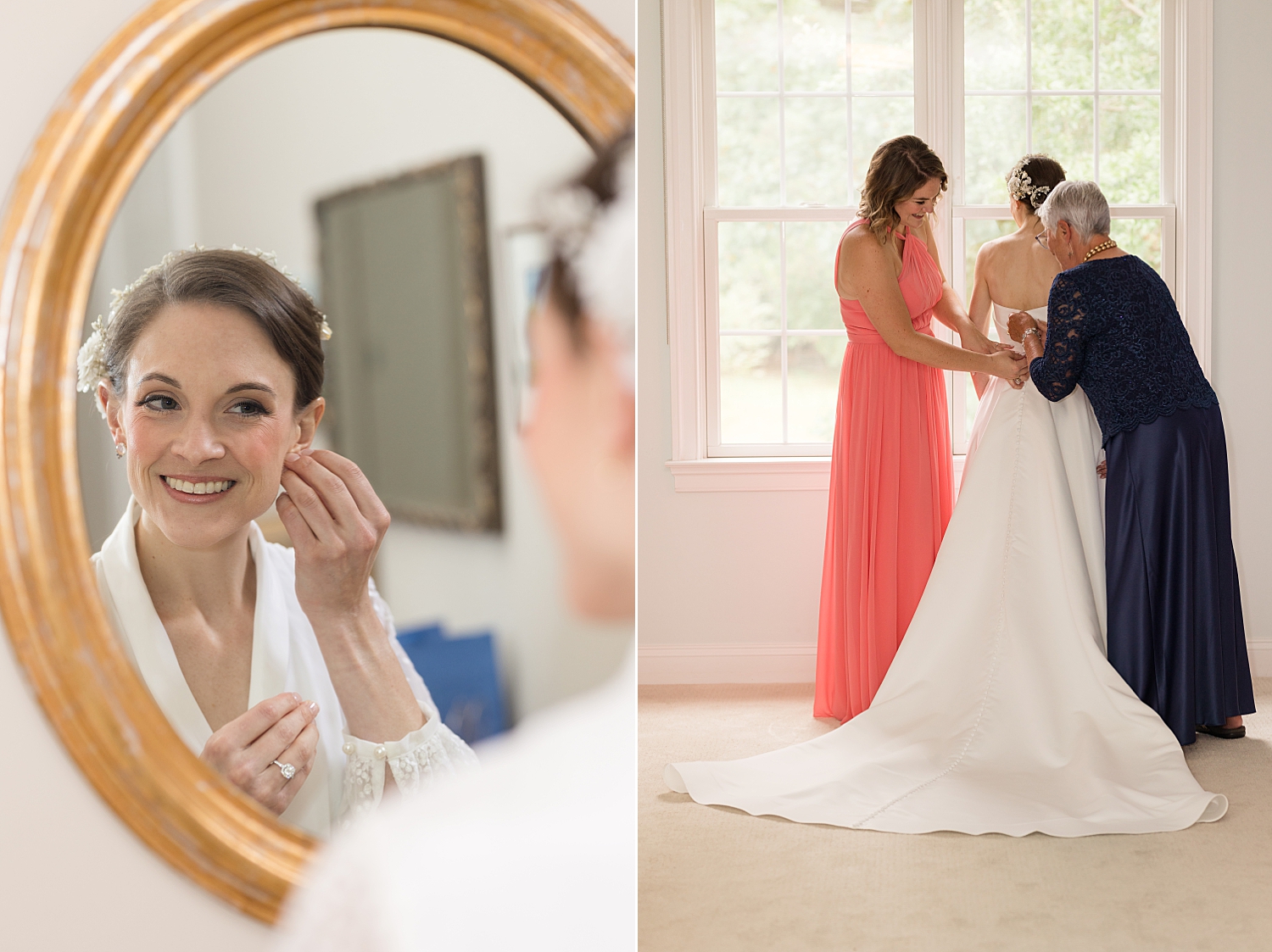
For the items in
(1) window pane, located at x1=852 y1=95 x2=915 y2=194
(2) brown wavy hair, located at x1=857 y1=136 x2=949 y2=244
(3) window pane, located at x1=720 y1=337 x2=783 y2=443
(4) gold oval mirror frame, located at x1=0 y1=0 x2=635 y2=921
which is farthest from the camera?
(3) window pane, located at x1=720 y1=337 x2=783 y2=443

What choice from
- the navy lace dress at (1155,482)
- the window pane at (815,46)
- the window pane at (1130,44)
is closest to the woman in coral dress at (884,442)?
the navy lace dress at (1155,482)

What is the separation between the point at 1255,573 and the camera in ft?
11.8

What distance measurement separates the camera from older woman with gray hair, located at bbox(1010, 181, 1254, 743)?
2775 mm

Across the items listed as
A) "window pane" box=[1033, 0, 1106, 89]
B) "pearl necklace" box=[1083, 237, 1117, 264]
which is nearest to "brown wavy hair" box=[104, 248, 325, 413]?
"pearl necklace" box=[1083, 237, 1117, 264]

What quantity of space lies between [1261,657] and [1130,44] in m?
2.25

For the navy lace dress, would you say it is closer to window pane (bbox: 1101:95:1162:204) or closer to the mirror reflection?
window pane (bbox: 1101:95:1162:204)

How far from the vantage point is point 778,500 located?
363 centimetres

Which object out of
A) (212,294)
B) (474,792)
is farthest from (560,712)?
(212,294)

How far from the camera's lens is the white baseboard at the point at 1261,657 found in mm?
3627

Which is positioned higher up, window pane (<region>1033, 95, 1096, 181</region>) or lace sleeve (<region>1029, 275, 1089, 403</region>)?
window pane (<region>1033, 95, 1096, 181</region>)

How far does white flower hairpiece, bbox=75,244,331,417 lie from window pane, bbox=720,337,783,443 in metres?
2.82

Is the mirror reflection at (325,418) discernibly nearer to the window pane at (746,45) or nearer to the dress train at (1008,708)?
the dress train at (1008,708)

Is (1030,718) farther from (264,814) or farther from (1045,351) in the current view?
(264,814)

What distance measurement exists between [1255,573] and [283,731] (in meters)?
3.65
